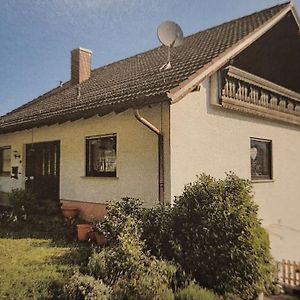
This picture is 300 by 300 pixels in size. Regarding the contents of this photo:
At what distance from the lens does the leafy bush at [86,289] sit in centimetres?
538

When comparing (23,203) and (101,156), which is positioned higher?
(101,156)

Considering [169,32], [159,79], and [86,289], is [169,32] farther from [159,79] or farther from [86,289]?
[86,289]

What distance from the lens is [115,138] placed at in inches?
419

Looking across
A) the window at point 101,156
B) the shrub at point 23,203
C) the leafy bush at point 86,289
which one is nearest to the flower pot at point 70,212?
the window at point 101,156

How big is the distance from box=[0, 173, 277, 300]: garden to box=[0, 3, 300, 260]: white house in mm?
1848

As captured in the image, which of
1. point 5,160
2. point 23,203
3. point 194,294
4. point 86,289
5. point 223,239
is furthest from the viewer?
point 5,160

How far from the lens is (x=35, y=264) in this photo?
6.85 meters

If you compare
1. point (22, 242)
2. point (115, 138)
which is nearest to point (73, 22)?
point (115, 138)

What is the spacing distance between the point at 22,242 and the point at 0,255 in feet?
4.08

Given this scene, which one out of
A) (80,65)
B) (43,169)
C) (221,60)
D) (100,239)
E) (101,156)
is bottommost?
(100,239)

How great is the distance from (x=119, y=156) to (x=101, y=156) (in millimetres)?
1084

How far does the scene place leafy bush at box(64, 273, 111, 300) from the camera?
538cm

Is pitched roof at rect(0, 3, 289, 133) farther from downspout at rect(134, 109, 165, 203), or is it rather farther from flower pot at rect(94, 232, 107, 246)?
flower pot at rect(94, 232, 107, 246)

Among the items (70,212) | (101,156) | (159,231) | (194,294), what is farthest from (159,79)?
(194,294)
